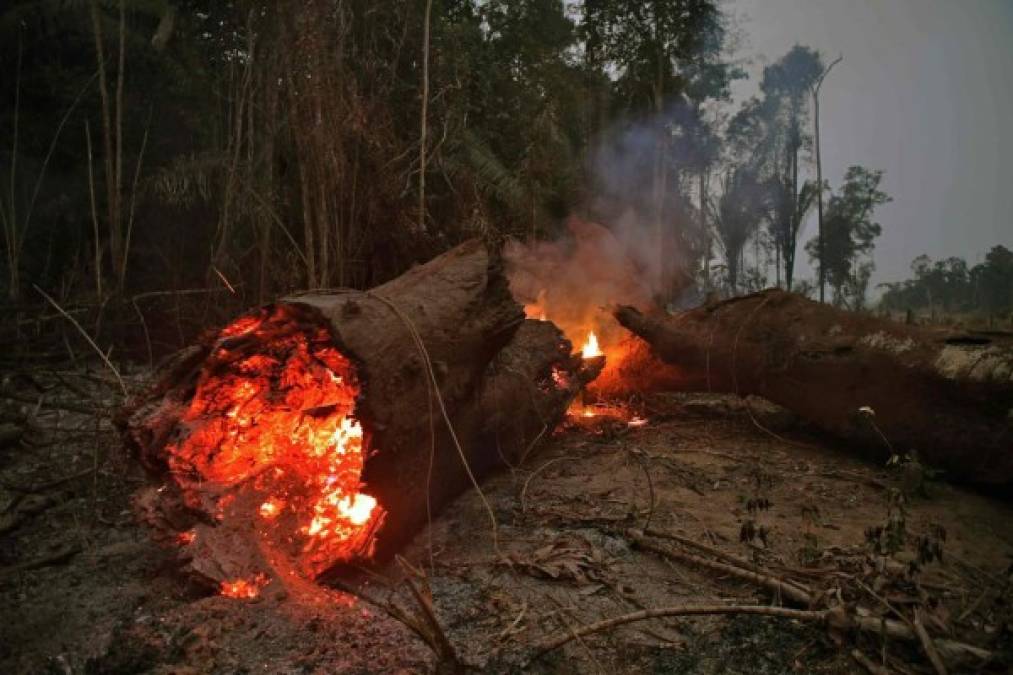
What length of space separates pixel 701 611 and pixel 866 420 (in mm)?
3481

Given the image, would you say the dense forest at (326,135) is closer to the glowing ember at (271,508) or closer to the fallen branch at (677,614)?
the glowing ember at (271,508)

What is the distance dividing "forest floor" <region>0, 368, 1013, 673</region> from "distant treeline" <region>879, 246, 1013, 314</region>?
2475cm

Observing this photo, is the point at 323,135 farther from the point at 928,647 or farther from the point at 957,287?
the point at 957,287

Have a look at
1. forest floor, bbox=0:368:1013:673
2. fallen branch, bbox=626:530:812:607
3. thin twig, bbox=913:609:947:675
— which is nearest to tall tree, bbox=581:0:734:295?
forest floor, bbox=0:368:1013:673

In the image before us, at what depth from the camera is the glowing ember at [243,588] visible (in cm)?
276

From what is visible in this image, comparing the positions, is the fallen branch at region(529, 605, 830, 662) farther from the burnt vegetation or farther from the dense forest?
the dense forest

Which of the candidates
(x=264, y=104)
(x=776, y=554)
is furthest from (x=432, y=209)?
(x=776, y=554)

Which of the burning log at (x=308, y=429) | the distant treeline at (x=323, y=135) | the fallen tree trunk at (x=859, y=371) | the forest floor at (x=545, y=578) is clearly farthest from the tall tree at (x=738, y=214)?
the burning log at (x=308, y=429)

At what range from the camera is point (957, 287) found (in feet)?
103

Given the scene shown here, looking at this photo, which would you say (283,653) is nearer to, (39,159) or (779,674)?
(779,674)

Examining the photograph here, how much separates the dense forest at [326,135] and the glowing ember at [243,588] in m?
2.82

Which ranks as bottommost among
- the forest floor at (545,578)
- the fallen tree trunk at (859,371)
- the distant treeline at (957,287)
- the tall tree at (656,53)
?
the forest floor at (545,578)

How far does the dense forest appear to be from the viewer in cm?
643

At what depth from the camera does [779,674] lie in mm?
2312
